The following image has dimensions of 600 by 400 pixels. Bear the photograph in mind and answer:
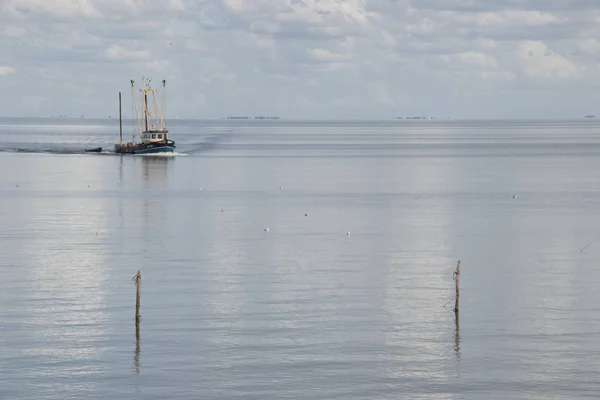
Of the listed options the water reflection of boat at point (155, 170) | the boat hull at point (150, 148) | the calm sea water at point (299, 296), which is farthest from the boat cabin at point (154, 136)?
the calm sea water at point (299, 296)

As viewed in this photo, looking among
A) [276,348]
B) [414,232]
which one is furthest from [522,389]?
[414,232]

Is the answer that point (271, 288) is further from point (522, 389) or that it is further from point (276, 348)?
point (522, 389)

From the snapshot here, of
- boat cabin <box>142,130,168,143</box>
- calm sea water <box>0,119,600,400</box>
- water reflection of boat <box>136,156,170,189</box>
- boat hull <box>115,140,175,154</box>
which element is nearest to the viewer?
calm sea water <box>0,119,600,400</box>

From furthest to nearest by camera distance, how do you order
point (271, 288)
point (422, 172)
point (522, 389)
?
point (422, 172), point (271, 288), point (522, 389)

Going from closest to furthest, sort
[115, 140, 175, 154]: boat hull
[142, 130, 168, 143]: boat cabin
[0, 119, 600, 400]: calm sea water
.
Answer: [0, 119, 600, 400]: calm sea water
[115, 140, 175, 154]: boat hull
[142, 130, 168, 143]: boat cabin

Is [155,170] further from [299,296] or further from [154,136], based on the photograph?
[299,296]

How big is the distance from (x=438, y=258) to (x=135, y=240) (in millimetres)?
22946

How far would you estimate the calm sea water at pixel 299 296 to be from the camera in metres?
40.1

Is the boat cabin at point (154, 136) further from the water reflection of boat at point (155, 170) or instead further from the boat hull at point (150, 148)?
the water reflection of boat at point (155, 170)

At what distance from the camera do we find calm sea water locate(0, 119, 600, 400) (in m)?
40.1

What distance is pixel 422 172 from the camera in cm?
15425

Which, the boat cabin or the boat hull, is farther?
the boat cabin

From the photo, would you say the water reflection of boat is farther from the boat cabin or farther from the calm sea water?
the calm sea water

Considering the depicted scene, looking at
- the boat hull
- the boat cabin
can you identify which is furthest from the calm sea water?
the boat cabin
